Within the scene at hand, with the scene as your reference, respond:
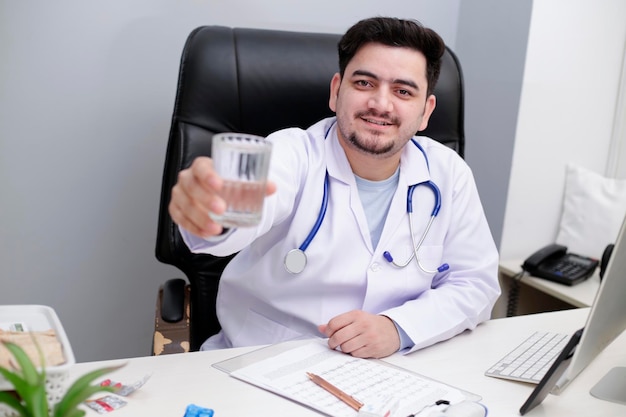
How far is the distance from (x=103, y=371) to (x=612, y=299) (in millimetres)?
690

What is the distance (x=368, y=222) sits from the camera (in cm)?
150

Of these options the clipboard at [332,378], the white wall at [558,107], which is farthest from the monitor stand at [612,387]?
the white wall at [558,107]

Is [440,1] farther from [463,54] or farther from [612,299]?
[612,299]

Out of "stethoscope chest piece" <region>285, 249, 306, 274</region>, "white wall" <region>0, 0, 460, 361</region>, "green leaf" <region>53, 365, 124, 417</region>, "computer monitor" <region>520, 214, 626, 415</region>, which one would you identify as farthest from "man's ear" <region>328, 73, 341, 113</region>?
"green leaf" <region>53, 365, 124, 417</region>

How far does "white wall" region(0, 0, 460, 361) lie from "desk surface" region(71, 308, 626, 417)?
38.7 inches

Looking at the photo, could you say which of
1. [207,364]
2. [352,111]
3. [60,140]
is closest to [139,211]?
[60,140]

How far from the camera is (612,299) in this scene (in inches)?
38.1

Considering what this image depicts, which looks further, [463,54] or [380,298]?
[463,54]

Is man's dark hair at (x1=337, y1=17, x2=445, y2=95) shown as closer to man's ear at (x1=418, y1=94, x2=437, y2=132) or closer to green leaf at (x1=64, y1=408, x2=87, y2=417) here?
man's ear at (x1=418, y1=94, x2=437, y2=132)

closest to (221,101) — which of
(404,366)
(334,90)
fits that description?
(334,90)

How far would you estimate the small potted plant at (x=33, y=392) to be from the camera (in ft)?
2.00

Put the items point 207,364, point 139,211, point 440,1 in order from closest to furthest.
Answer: point 207,364
point 139,211
point 440,1

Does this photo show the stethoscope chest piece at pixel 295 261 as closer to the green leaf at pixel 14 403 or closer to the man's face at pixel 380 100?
the man's face at pixel 380 100

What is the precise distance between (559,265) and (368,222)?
0.88 metres
